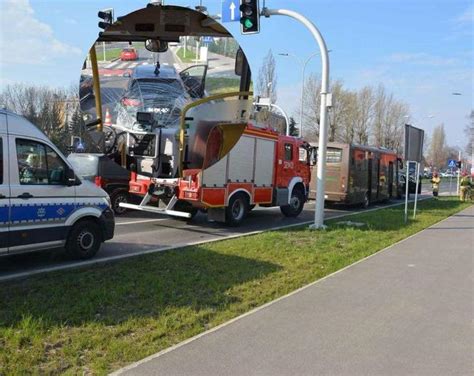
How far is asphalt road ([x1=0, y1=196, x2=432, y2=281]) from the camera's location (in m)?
7.90

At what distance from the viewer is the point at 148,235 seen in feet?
36.8

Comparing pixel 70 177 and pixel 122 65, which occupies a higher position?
pixel 122 65

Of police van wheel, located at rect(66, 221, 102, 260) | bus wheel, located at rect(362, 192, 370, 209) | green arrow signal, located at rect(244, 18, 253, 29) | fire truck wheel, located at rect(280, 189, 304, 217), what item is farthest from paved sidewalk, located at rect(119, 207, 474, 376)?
bus wheel, located at rect(362, 192, 370, 209)

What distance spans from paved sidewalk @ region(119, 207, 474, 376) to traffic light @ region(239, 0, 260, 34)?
19.0 ft

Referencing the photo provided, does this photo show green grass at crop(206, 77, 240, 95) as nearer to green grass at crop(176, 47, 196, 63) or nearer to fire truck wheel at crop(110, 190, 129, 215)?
green grass at crop(176, 47, 196, 63)

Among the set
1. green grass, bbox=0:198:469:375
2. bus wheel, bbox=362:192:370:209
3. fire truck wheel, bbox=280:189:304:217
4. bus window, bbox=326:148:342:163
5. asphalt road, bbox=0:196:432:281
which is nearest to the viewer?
green grass, bbox=0:198:469:375

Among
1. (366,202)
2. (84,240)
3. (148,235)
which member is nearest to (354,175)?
(366,202)

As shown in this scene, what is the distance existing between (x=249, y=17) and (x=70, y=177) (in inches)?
216

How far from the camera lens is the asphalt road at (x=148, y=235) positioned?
790 cm

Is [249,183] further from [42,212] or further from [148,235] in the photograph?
[42,212]

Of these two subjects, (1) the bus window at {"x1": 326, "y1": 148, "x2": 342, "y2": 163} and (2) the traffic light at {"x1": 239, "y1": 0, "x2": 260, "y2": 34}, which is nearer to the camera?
(2) the traffic light at {"x1": 239, "y1": 0, "x2": 260, "y2": 34}

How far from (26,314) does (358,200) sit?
1817cm

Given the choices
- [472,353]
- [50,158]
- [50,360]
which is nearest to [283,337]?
[472,353]

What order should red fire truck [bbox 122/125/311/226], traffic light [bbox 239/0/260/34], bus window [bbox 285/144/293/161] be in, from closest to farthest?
traffic light [bbox 239/0/260/34] < red fire truck [bbox 122/125/311/226] < bus window [bbox 285/144/293/161]
